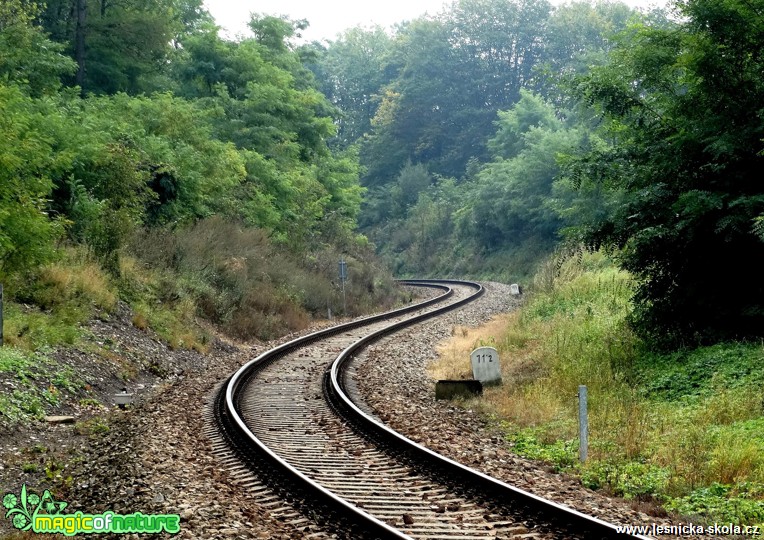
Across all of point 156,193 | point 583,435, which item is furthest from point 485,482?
point 156,193

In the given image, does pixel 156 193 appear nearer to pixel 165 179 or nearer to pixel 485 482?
pixel 165 179

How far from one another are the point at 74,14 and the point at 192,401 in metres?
31.8

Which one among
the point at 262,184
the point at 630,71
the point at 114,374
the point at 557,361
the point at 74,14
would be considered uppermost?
the point at 74,14

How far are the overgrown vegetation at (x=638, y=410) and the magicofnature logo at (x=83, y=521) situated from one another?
474 cm

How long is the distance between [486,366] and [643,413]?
4.26m

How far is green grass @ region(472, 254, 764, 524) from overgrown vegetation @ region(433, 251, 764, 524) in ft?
0.06

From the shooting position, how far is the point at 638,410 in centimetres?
1167

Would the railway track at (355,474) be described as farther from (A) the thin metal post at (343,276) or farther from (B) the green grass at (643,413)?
(A) the thin metal post at (343,276)

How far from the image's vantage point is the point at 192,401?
14.1 metres

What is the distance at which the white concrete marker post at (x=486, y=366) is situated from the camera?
49.3 ft

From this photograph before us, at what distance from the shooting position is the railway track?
719 centimetres

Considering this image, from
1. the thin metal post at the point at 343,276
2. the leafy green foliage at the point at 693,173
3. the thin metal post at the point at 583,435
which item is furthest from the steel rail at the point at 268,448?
the leafy green foliage at the point at 693,173

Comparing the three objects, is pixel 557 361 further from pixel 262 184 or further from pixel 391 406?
pixel 262 184

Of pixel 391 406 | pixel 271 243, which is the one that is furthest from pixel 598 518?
pixel 271 243
